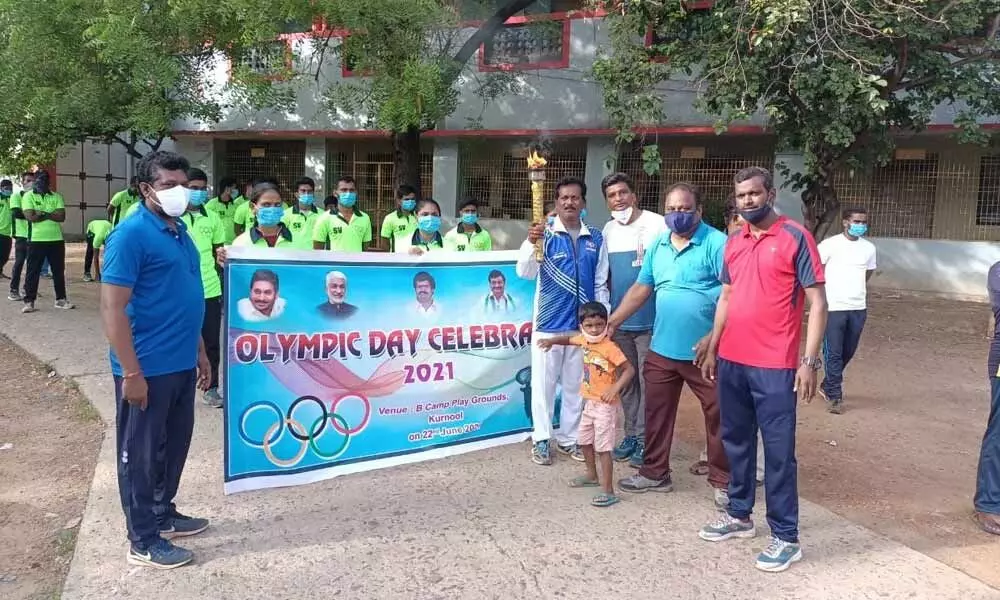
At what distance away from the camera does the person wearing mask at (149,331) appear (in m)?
3.11

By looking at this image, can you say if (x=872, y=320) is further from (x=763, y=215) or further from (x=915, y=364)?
(x=763, y=215)

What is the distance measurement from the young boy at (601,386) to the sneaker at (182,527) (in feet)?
6.63

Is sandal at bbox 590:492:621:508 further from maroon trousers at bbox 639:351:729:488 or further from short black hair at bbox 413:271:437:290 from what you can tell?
short black hair at bbox 413:271:437:290

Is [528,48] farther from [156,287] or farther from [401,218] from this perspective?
[156,287]

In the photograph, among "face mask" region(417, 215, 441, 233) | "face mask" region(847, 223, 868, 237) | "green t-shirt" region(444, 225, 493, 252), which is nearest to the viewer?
"face mask" region(417, 215, 441, 233)

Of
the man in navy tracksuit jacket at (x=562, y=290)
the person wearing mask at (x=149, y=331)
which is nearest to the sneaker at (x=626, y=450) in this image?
the man in navy tracksuit jacket at (x=562, y=290)

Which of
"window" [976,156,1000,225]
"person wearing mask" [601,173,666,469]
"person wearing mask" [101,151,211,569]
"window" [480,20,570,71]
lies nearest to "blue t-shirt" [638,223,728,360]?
"person wearing mask" [601,173,666,469]

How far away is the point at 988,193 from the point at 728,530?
12528 mm

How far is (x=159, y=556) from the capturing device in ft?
10.7

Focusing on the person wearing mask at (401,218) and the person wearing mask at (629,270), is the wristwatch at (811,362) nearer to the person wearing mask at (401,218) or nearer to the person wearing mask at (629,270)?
the person wearing mask at (629,270)

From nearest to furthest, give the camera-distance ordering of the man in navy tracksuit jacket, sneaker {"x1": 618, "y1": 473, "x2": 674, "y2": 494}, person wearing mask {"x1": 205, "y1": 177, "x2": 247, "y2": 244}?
sneaker {"x1": 618, "y1": 473, "x2": 674, "y2": 494}
the man in navy tracksuit jacket
person wearing mask {"x1": 205, "y1": 177, "x2": 247, "y2": 244}

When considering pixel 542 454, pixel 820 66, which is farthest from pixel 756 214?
pixel 820 66

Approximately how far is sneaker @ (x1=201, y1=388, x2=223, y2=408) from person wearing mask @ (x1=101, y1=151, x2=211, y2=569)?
2495mm

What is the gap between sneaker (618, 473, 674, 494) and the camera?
429 centimetres
